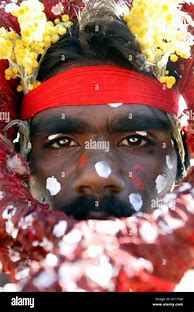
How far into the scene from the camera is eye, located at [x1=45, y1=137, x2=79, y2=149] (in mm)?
2441

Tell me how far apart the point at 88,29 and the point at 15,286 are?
78 centimetres

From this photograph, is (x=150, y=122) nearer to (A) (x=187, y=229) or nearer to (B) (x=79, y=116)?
(B) (x=79, y=116)

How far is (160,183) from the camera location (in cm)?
244

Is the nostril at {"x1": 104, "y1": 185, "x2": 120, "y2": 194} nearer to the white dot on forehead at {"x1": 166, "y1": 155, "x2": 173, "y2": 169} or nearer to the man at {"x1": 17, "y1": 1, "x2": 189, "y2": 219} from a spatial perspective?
the man at {"x1": 17, "y1": 1, "x2": 189, "y2": 219}

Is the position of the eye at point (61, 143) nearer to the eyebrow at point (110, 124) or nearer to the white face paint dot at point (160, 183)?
the eyebrow at point (110, 124)

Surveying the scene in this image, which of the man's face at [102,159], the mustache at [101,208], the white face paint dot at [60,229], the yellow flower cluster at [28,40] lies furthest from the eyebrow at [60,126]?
the white face paint dot at [60,229]

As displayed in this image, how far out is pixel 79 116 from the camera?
2.40 meters

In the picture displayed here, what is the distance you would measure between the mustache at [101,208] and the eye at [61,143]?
0.66ft

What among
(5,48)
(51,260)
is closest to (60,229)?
(51,260)

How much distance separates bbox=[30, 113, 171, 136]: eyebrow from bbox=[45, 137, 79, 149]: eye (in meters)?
0.03

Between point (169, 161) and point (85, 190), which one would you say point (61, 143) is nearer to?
point (85, 190)

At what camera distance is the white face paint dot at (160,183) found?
2.44 metres

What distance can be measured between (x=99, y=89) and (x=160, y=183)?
1.11 feet
